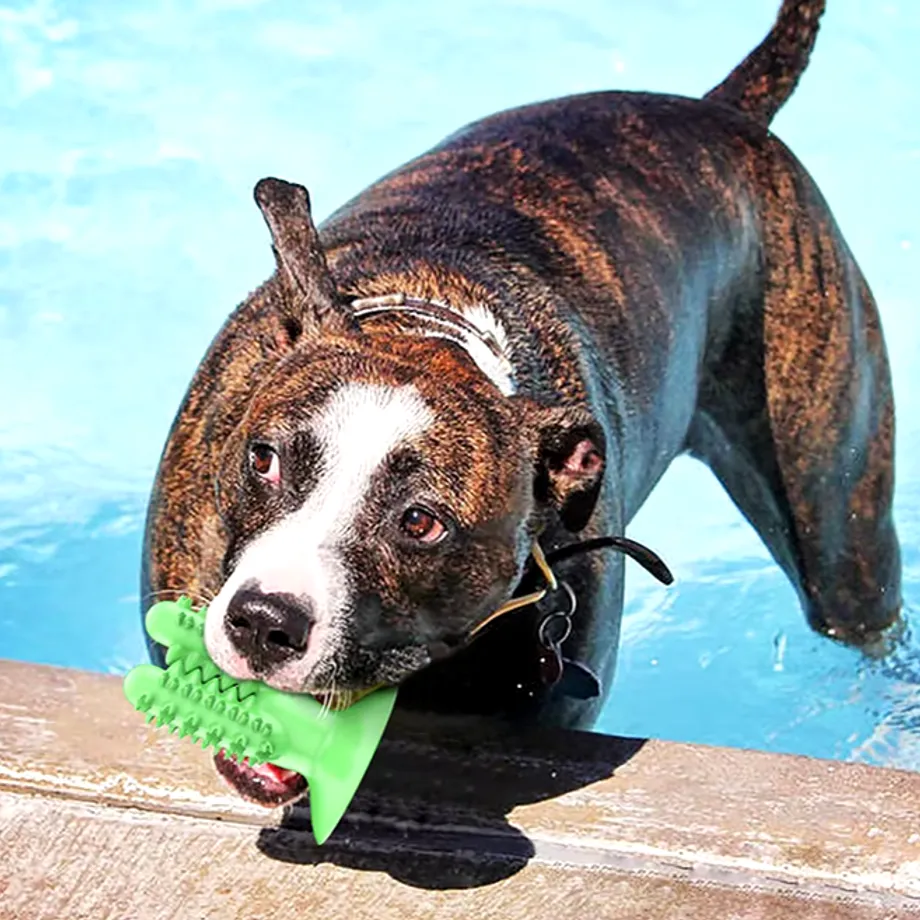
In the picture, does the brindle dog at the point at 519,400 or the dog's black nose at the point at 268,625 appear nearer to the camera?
the dog's black nose at the point at 268,625

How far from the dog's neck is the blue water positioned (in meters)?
2.64

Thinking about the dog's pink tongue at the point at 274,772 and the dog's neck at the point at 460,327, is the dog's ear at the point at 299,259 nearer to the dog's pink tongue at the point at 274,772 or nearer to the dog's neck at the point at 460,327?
the dog's neck at the point at 460,327

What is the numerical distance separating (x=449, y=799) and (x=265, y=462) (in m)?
0.60

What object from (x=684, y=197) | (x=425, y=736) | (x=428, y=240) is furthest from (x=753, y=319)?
(x=425, y=736)

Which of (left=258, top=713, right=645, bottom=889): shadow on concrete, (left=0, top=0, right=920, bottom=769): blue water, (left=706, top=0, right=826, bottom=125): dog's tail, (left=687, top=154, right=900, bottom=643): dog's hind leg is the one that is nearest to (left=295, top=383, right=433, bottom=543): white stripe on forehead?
(left=258, top=713, right=645, bottom=889): shadow on concrete

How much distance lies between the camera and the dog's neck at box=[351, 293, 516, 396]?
10.3ft

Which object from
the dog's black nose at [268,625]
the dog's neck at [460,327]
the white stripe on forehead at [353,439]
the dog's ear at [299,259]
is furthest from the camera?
the dog's neck at [460,327]

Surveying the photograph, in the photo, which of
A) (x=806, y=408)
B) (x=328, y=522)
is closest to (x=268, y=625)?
(x=328, y=522)

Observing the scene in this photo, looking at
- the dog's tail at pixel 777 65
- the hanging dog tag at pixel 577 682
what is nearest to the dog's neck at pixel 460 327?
the hanging dog tag at pixel 577 682

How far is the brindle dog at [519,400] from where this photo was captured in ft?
8.95

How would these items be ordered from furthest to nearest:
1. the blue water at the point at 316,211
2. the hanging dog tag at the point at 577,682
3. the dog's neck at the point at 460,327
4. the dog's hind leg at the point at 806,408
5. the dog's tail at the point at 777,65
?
the blue water at the point at 316,211 → the dog's tail at the point at 777,65 → the dog's hind leg at the point at 806,408 → the hanging dog tag at the point at 577,682 → the dog's neck at the point at 460,327

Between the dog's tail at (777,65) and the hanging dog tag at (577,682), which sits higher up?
the dog's tail at (777,65)

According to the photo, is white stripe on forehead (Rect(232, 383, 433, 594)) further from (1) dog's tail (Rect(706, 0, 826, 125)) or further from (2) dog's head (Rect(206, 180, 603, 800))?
(1) dog's tail (Rect(706, 0, 826, 125))

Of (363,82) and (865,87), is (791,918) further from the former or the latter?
(865,87)
